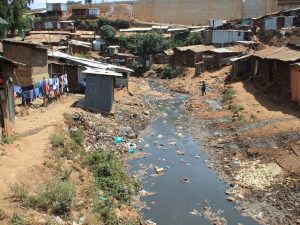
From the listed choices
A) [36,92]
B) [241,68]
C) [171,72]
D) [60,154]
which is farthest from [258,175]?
[171,72]

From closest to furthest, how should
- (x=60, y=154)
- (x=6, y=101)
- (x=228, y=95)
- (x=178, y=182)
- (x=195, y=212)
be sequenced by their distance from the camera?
(x=195, y=212)
(x=60, y=154)
(x=6, y=101)
(x=178, y=182)
(x=228, y=95)

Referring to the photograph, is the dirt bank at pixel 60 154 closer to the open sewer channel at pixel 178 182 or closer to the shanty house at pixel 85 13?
the open sewer channel at pixel 178 182

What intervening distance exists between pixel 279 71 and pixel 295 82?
3.45m

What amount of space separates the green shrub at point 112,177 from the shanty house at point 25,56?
766cm

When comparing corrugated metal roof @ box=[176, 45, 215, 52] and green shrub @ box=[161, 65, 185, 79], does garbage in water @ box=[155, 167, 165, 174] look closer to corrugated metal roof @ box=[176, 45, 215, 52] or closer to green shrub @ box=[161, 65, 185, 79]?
green shrub @ box=[161, 65, 185, 79]

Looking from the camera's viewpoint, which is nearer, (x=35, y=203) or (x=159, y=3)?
(x=35, y=203)

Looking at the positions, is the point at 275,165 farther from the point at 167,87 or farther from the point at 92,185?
the point at 167,87

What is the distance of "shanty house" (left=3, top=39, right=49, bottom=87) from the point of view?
20.2 metres

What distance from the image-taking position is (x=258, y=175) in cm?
1396

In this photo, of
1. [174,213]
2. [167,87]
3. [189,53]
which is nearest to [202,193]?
[174,213]

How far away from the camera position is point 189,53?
38781mm

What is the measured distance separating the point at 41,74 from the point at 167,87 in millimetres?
15240

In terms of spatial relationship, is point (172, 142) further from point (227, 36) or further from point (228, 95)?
point (227, 36)

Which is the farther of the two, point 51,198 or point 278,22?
point 278,22
